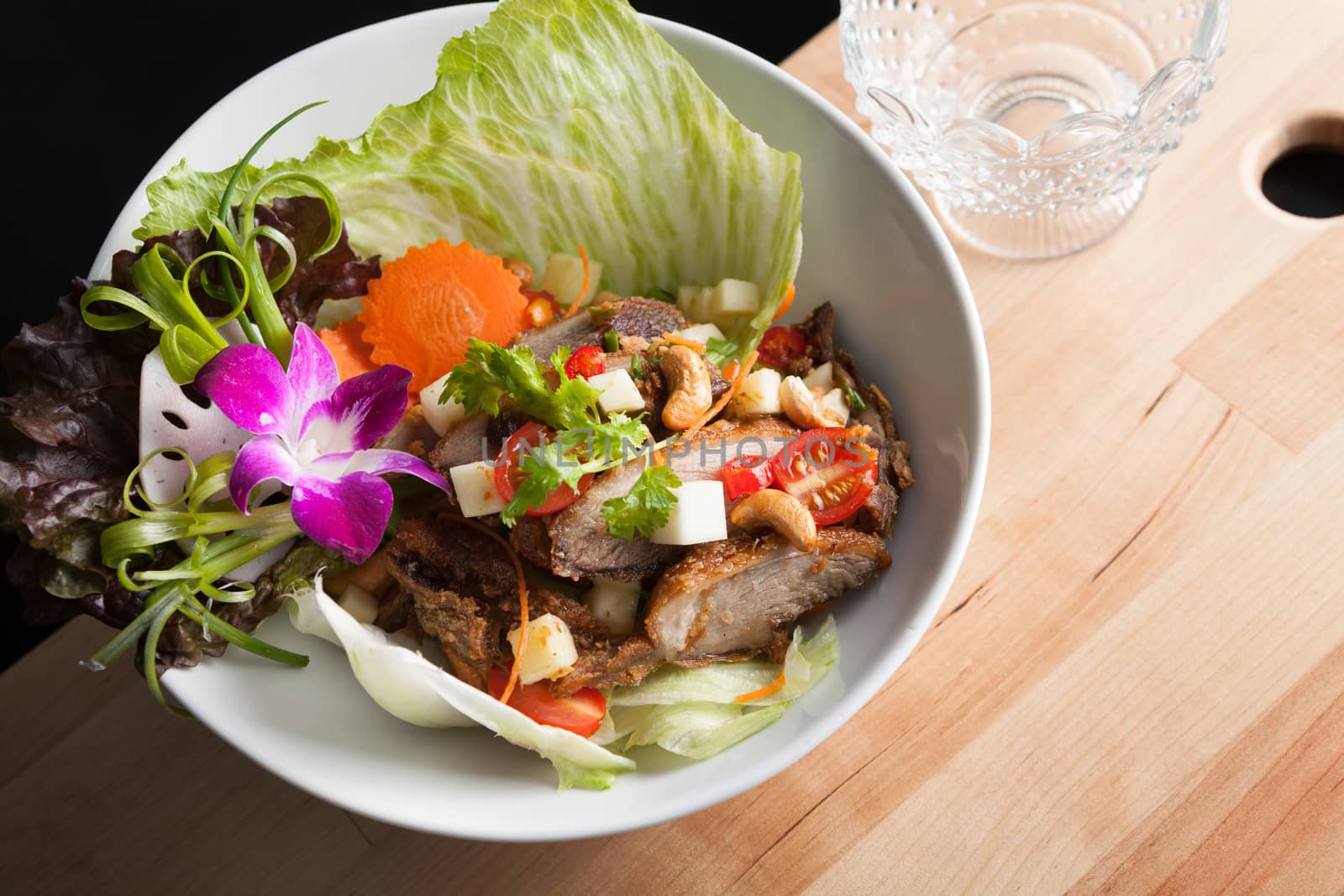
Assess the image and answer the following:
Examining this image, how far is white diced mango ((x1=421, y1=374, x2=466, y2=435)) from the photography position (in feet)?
8.77

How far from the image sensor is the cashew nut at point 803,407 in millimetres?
2656

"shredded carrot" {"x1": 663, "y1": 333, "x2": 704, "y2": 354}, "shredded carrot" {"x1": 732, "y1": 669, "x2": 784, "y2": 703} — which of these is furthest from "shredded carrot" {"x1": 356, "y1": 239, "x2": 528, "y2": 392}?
"shredded carrot" {"x1": 732, "y1": 669, "x2": 784, "y2": 703}

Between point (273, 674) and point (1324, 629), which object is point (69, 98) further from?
point (1324, 629)

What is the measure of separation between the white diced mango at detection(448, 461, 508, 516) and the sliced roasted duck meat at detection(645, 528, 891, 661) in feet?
1.39

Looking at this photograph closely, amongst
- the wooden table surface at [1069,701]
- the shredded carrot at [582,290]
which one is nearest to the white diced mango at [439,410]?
the shredded carrot at [582,290]

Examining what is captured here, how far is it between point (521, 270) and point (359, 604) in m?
1.03

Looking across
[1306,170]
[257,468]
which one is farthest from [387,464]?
[1306,170]

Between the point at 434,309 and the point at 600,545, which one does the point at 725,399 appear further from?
the point at 434,309

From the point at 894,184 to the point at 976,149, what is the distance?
1.57 ft

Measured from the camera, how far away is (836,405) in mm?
2770

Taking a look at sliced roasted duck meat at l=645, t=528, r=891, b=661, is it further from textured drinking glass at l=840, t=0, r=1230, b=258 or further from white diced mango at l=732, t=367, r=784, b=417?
textured drinking glass at l=840, t=0, r=1230, b=258

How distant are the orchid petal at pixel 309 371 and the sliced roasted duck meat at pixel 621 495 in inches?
24.5

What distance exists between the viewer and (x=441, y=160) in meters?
2.92

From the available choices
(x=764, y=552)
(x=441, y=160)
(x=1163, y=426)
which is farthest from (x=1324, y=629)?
(x=441, y=160)
